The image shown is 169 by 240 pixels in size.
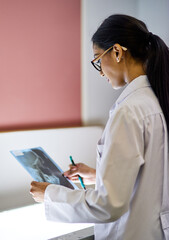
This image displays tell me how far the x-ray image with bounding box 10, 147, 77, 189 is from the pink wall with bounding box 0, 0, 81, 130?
2.29 ft

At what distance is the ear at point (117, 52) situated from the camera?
0.91 metres

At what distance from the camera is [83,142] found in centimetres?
206

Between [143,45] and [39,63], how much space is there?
47.5 inches

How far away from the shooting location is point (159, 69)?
913 millimetres

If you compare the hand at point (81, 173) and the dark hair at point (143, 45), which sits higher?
the dark hair at point (143, 45)

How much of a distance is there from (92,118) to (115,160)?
5.02 ft

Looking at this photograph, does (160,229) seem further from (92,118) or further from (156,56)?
(92,118)

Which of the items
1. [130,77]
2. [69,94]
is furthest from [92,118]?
[130,77]

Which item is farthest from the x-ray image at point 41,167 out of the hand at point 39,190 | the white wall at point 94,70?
the white wall at point 94,70

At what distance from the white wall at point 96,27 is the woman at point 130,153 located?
122cm

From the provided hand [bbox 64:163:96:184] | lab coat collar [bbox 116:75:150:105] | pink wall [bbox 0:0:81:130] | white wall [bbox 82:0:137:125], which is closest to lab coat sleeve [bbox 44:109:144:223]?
lab coat collar [bbox 116:75:150:105]

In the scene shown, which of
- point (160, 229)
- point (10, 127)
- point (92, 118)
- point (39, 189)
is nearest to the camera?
point (160, 229)

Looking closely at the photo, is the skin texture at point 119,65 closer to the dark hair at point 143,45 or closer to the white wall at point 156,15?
the dark hair at point 143,45

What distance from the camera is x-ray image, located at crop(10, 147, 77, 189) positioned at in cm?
123
